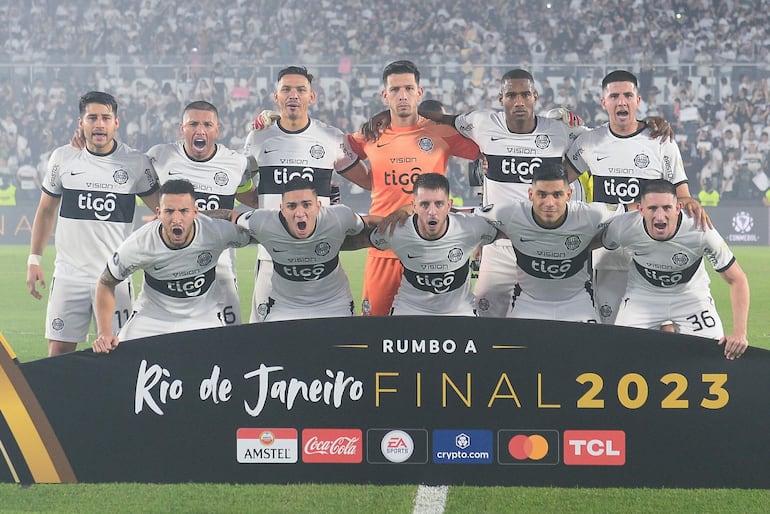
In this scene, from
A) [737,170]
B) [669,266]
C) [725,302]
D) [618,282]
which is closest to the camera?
[669,266]

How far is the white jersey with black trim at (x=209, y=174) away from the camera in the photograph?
18.2ft

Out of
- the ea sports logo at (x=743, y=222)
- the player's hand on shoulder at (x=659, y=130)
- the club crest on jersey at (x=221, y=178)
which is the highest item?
the player's hand on shoulder at (x=659, y=130)

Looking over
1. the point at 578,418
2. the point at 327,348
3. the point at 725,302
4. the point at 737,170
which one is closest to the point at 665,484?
the point at 578,418

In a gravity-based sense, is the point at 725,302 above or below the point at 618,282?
below

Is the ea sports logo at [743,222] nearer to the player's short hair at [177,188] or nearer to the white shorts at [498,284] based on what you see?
the white shorts at [498,284]

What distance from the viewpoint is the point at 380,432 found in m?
3.95

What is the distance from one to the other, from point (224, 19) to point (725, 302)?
15840mm

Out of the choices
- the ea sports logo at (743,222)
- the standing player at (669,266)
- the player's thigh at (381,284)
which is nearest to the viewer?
the standing player at (669,266)

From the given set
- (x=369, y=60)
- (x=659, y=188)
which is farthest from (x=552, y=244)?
(x=369, y=60)

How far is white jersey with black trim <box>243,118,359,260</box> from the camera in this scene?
224 inches

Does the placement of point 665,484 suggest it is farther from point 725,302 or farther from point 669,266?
point 725,302

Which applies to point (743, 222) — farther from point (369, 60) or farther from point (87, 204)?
point (87, 204)

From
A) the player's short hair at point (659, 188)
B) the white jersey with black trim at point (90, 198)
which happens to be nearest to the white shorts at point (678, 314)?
the player's short hair at point (659, 188)

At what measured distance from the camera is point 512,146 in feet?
18.4
